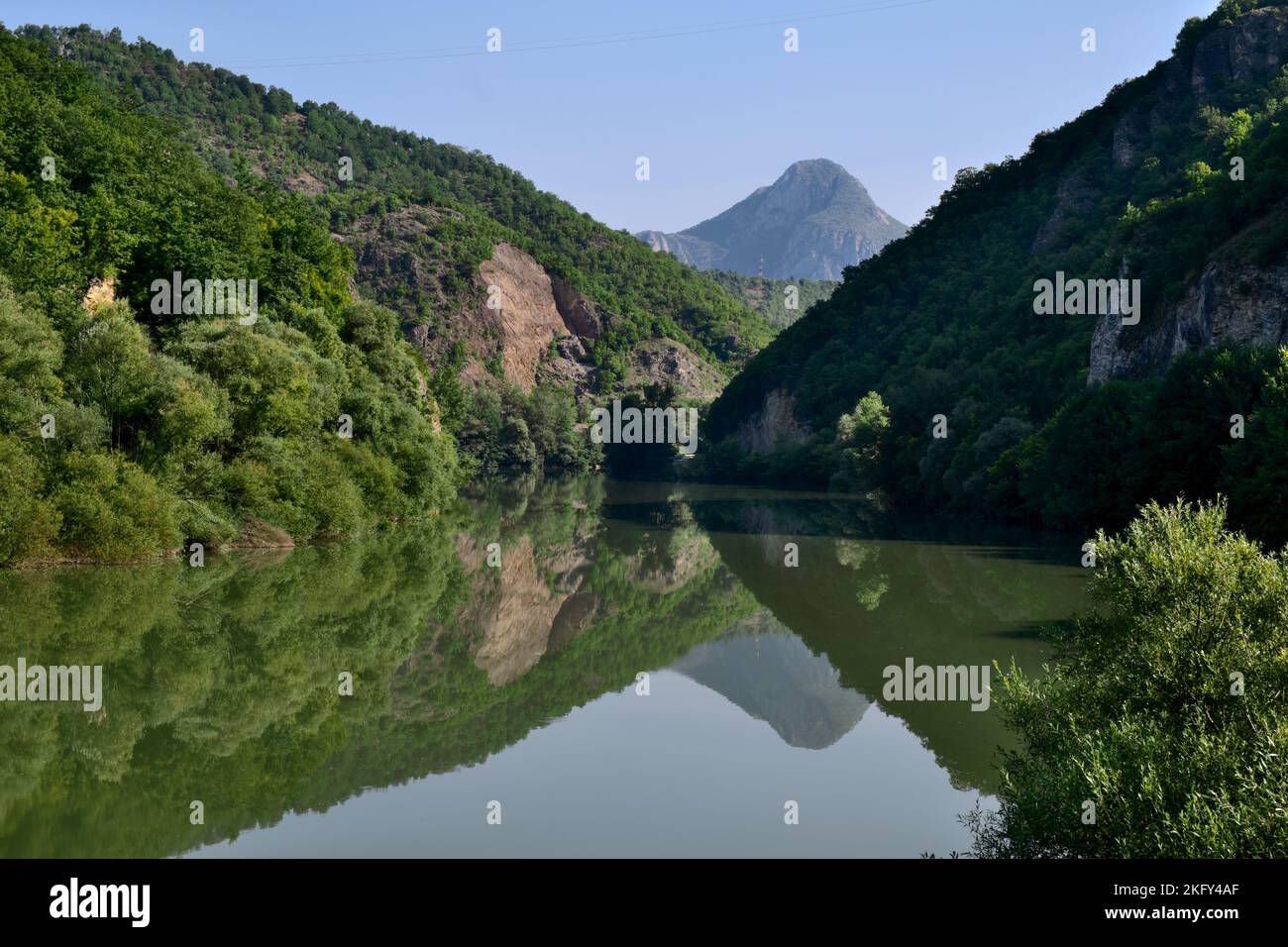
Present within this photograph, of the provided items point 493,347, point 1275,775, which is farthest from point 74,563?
point 493,347

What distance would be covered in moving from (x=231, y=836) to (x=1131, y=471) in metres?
36.6

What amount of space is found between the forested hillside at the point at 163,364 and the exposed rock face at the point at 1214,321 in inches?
1379

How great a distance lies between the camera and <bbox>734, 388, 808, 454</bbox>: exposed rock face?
116 metres

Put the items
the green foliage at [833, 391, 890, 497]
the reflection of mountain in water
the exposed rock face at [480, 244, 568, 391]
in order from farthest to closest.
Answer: the exposed rock face at [480, 244, 568, 391] → the green foliage at [833, 391, 890, 497] → the reflection of mountain in water

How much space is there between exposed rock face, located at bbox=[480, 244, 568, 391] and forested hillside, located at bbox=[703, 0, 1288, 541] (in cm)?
4143

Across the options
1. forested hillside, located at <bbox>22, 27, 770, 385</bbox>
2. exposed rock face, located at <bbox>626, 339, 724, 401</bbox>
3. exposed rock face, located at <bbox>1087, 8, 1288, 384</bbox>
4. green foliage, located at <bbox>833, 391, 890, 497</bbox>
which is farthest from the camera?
exposed rock face, located at <bbox>626, 339, 724, 401</bbox>

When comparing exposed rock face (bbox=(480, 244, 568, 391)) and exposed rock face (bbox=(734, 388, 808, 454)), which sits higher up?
exposed rock face (bbox=(480, 244, 568, 391))

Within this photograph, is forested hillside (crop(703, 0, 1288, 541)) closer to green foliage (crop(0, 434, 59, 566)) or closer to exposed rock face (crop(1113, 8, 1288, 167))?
exposed rock face (crop(1113, 8, 1288, 167))

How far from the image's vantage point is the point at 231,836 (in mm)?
14383

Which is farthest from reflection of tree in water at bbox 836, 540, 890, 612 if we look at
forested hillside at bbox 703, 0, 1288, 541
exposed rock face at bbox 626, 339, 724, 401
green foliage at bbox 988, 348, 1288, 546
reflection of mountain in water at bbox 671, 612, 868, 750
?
exposed rock face at bbox 626, 339, 724, 401
